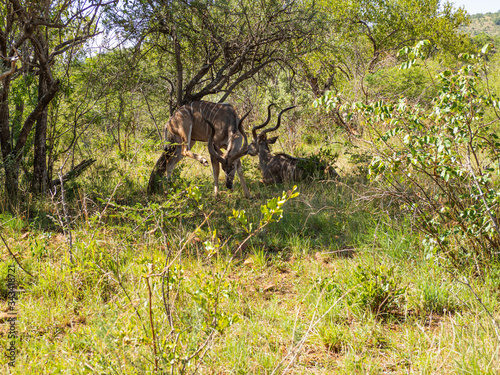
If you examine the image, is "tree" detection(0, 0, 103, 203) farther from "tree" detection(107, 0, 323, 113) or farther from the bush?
the bush

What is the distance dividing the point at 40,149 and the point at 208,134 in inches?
117

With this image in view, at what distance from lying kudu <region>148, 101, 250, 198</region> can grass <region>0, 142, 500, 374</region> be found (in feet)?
8.26

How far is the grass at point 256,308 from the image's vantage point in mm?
2307

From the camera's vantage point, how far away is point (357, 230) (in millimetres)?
4840

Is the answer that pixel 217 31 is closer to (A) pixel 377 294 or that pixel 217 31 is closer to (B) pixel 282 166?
(B) pixel 282 166

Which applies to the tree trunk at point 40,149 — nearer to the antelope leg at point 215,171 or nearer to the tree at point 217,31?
the tree at point 217,31

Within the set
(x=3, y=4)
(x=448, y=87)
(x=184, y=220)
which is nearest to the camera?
(x=448, y=87)

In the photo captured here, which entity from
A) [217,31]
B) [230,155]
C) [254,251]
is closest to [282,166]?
[230,155]

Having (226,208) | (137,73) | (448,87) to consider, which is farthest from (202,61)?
(448,87)

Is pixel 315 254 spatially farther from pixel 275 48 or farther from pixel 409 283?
pixel 275 48

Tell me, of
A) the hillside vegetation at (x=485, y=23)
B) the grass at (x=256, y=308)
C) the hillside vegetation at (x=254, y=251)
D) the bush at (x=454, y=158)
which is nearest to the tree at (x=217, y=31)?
the hillside vegetation at (x=254, y=251)

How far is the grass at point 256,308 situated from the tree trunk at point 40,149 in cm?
166

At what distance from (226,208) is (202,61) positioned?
3.45m

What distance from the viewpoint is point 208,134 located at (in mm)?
7648
